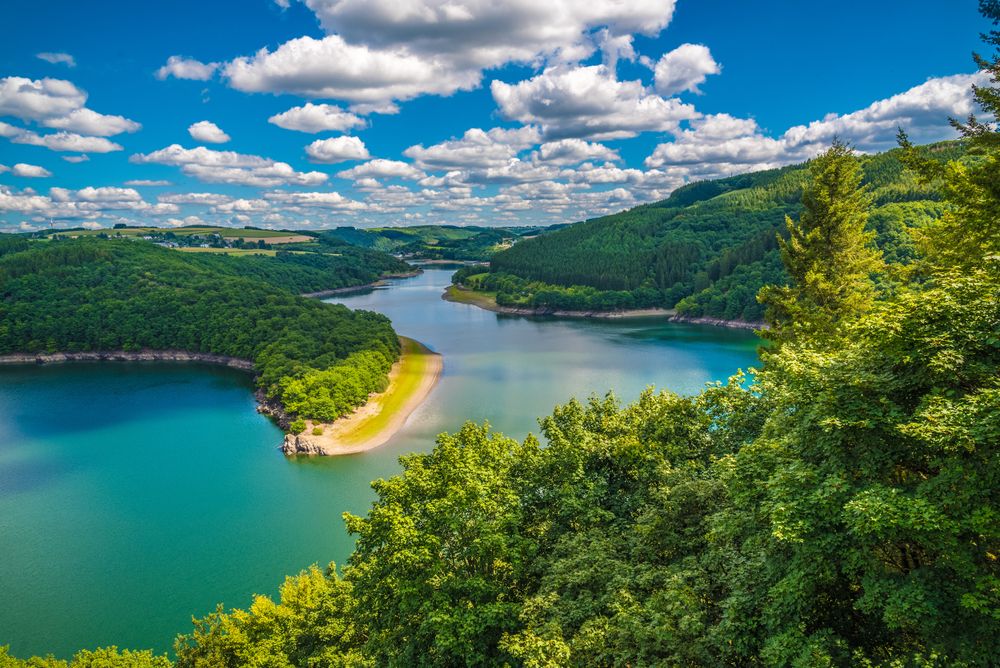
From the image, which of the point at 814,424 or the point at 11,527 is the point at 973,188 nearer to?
the point at 814,424

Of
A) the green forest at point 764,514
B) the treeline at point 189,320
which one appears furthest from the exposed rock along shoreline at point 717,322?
the green forest at point 764,514

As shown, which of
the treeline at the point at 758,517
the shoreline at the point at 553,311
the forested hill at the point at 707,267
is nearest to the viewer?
the treeline at the point at 758,517

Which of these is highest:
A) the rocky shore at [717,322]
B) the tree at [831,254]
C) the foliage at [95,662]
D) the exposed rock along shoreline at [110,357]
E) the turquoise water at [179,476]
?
the tree at [831,254]

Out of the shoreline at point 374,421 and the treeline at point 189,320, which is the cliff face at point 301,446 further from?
the treeline at point 189,320

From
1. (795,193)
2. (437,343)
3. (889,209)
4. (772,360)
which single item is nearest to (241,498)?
(772,360)

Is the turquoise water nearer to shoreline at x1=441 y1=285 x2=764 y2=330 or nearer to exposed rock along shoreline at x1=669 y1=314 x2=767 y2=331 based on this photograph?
exposed rock along shoreline at x1=669 y1=314 x2=767 y2=331

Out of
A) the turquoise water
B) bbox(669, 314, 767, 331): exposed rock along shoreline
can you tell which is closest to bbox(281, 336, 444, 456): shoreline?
the turquoise water

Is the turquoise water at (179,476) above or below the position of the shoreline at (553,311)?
below
